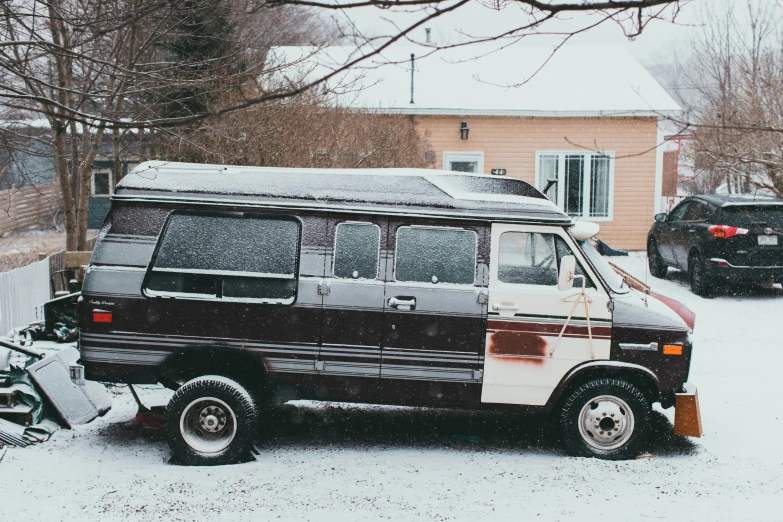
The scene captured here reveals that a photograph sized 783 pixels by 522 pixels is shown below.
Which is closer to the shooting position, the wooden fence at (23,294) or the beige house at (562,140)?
the wooden fence at (23,294)

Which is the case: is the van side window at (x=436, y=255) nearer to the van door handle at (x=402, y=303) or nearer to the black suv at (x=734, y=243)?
the van door handle at (x=402, y=303)

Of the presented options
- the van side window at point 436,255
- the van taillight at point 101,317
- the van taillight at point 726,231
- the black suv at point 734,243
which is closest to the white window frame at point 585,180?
the black suv at point 734,243

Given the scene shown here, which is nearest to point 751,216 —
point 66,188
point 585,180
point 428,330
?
point 585,180

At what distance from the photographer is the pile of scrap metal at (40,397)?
6992 mm

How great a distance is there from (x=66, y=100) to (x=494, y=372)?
8558 mm

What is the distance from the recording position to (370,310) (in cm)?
662

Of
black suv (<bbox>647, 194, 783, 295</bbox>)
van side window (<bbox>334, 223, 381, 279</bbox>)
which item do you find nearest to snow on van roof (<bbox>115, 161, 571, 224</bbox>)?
van side window (<bbox>334, 223, 381, 279</bbox>)

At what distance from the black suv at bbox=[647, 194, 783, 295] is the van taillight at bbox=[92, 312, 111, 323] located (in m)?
10.3

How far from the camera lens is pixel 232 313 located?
6598 millimetres

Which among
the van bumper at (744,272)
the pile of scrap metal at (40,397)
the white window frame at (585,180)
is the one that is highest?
the white window frame at (585,180)

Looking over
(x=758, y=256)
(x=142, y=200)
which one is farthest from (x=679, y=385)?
(x=758, y=256)

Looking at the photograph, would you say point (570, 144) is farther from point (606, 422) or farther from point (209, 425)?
point (209, 425)

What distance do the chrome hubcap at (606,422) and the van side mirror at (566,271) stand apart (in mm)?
994

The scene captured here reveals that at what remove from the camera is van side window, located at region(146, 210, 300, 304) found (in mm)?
6609
